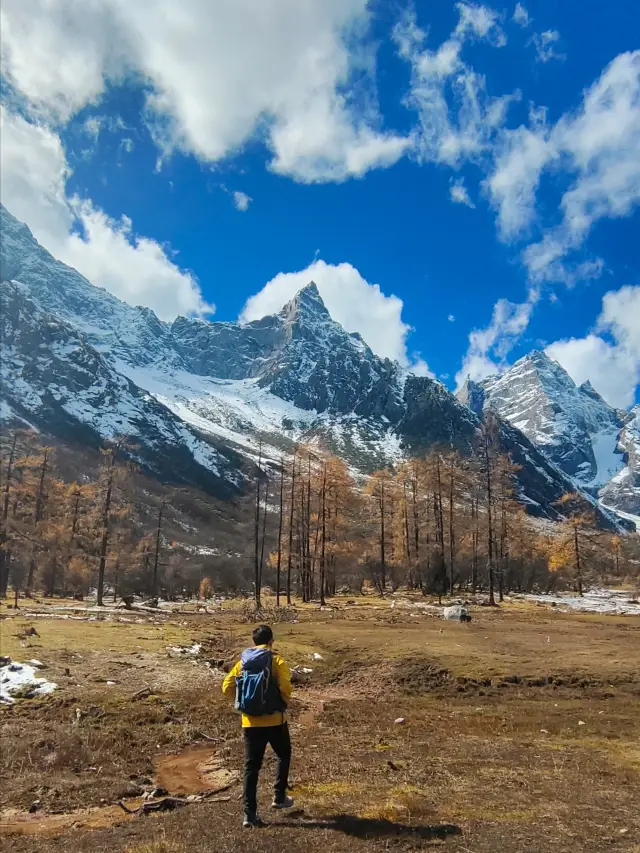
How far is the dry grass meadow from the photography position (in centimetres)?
720

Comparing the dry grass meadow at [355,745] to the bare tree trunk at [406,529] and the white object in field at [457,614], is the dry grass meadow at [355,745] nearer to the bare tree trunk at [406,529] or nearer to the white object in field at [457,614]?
the white object in field at [457,614]

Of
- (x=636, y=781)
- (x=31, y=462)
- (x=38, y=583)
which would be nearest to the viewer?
(x=636, y=781)

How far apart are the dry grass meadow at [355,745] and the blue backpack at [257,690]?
4.64ft

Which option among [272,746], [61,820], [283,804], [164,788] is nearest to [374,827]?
[283,804]

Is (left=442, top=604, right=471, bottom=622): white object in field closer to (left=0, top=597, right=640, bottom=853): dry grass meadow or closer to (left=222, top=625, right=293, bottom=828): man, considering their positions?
(left=0, top=597, right=640, bottom=853): dry grass meadow

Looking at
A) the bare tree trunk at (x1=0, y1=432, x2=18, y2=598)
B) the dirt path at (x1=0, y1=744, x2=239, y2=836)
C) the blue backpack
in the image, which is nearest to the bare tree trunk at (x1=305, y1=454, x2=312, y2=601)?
the bare tree trunk at (x1=0, y1=432, x2=18, y2=598)

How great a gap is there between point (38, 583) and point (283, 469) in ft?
126

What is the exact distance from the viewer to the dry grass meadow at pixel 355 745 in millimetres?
7203

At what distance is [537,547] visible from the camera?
57.8 metres

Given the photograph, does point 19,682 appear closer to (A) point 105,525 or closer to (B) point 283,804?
(B) point 283,804

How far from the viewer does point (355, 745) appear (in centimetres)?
1181

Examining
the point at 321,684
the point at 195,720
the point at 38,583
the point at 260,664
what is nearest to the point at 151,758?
the point at 195,720

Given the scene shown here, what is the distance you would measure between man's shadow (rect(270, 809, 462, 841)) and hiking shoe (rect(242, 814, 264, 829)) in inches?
7.2

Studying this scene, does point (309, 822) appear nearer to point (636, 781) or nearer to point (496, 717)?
point (636, 781)
